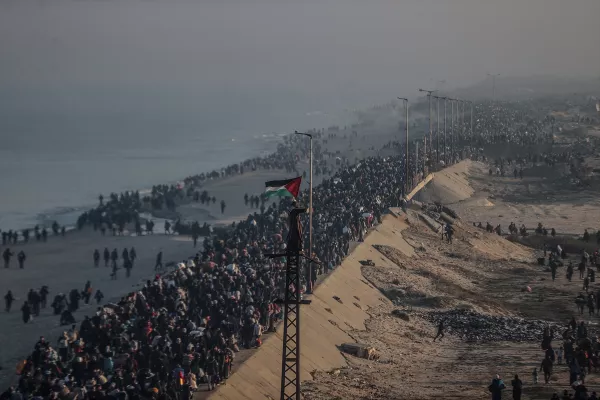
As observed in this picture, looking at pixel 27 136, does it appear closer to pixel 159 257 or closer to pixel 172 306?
pixel 159 257

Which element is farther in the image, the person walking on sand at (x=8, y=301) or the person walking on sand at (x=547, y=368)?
the person walking on sand at (x=8, y=301)

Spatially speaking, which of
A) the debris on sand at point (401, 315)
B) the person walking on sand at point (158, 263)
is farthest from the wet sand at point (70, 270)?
the debris on sand at point (401, 315)

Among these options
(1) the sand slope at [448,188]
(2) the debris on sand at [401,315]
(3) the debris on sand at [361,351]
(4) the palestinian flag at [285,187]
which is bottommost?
(2) the debris on sand at [401,315]

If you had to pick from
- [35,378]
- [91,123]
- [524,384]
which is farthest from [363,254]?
[91,123]

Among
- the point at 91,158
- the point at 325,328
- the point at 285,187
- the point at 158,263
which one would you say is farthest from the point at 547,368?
the point at 91,158

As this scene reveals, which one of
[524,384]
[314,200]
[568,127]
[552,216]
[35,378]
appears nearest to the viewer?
[35,378]

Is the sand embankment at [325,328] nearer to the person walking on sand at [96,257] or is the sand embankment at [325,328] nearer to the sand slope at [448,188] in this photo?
the person walking on sand at [96,257]

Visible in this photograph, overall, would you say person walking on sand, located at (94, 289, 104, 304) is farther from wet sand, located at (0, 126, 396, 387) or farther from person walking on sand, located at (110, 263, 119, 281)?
person walking on sand, located at (110, 263, 119, 281)
